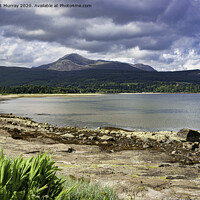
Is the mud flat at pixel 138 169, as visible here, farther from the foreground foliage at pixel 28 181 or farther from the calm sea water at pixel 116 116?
the calm sea water at pixel 116 116

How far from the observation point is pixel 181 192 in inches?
250

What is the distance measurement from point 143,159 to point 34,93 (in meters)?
195

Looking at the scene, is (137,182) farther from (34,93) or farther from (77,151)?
(34,93)

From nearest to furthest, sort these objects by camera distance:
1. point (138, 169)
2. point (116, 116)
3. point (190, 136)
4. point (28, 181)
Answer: point (28, 181)
point (138, 169)
point (190, 136)
point (116, 116)

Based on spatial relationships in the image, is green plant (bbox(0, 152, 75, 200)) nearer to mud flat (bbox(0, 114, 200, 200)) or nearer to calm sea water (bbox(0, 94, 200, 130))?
mud flat (bbox(0, 114, 200, 200))

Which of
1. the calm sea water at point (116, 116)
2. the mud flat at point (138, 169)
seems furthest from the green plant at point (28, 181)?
the calm sea water at point (116, 116)

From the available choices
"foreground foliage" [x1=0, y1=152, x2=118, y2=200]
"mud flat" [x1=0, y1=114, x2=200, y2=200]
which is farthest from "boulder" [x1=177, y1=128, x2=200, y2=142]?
"foreground foliage" [x1=0, y1=152, x2=118, y2=200]

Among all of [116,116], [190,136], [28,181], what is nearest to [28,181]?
[28,181]

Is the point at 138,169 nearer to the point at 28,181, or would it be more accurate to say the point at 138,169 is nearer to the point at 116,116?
the point at 28,181

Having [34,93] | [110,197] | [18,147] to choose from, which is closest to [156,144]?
[18,147]

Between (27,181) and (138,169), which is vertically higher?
(27,181)

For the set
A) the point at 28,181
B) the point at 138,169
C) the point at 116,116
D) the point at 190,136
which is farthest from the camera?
the point at 116,116

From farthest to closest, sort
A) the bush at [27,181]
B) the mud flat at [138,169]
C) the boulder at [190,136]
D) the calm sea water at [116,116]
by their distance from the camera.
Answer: the calm sea water at [116,116] < the boulder at [190,136] < the mud flat at [138,169] < the bush at [27,181]

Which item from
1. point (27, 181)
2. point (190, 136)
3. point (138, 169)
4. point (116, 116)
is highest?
point (27, 181)
